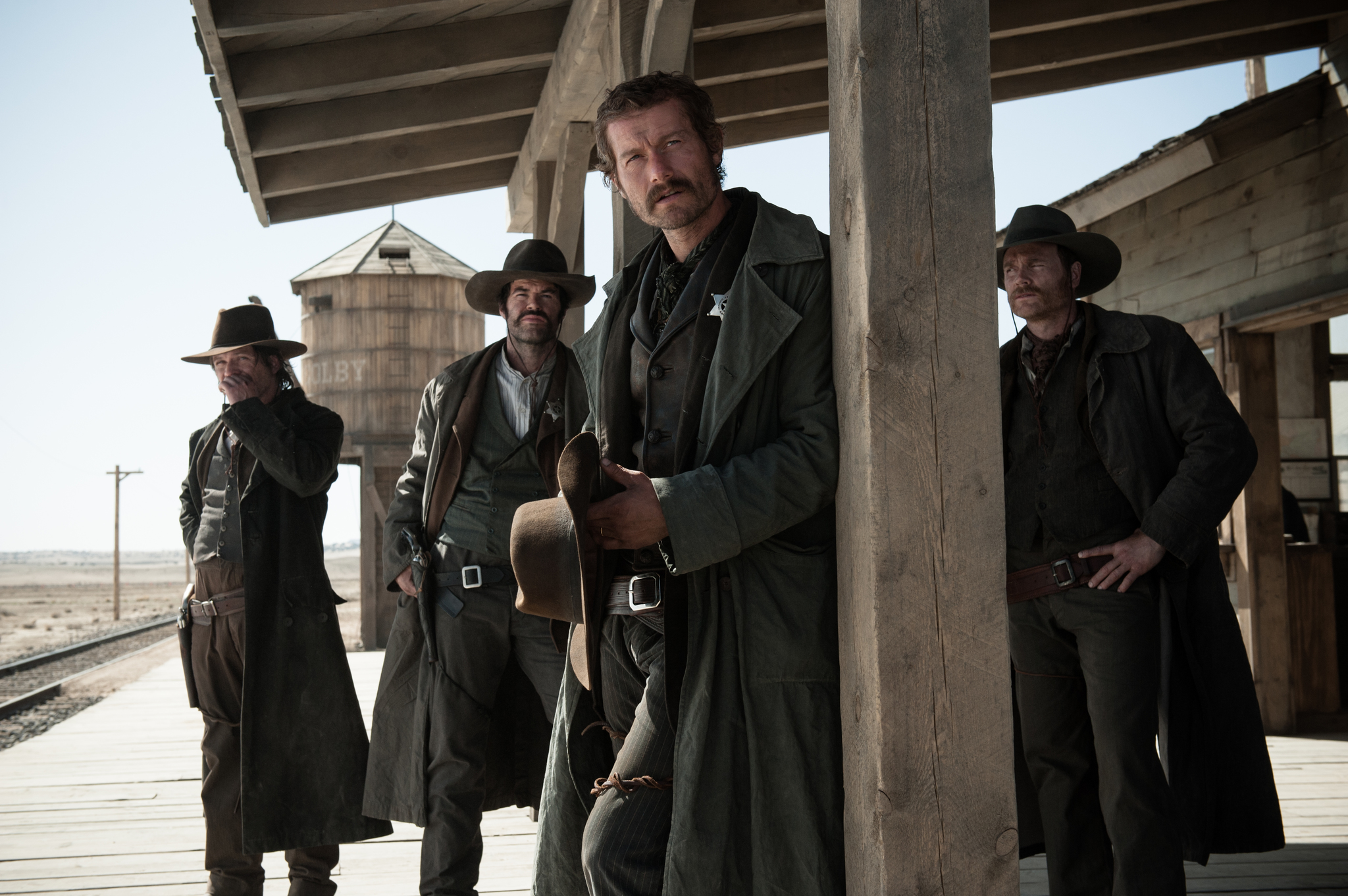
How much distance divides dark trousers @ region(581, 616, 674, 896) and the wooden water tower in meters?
13.5

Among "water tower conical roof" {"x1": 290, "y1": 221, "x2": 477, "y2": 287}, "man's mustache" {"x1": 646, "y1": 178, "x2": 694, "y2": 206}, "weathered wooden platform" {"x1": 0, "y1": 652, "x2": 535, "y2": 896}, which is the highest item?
"water tower conical roof" {"x1": 290, "y1": 221, "x2": 477, "y2": 287}

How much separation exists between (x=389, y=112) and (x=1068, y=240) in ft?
12.3

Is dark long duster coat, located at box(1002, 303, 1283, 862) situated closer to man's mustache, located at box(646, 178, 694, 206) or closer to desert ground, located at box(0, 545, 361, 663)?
man's mustache, located at box(646, 178, 694, 206)

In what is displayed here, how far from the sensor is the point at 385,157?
6250mm

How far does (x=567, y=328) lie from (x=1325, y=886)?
12.9ft

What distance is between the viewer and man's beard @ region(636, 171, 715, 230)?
215cm

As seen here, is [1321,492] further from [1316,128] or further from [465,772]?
[465,772]

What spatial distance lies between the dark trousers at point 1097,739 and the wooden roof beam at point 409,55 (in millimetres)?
3510

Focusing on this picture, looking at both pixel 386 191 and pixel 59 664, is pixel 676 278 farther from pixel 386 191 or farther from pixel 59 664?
pixel 59 664

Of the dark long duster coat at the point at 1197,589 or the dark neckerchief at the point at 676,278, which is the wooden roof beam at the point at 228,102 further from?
the dark long duster coat at the point at 1197,589

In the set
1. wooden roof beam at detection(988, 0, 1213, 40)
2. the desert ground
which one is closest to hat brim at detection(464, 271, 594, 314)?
wooden roof beam at detection(988, 0, 1213, 40)

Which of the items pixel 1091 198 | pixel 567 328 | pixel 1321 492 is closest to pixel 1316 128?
pixel 1091 198

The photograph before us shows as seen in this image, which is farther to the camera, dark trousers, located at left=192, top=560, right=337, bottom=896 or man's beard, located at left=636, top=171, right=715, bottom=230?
dark trousers, located at left=192, top=560, right=337, bottom=896

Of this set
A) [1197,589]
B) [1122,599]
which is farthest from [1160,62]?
[1122,599]
